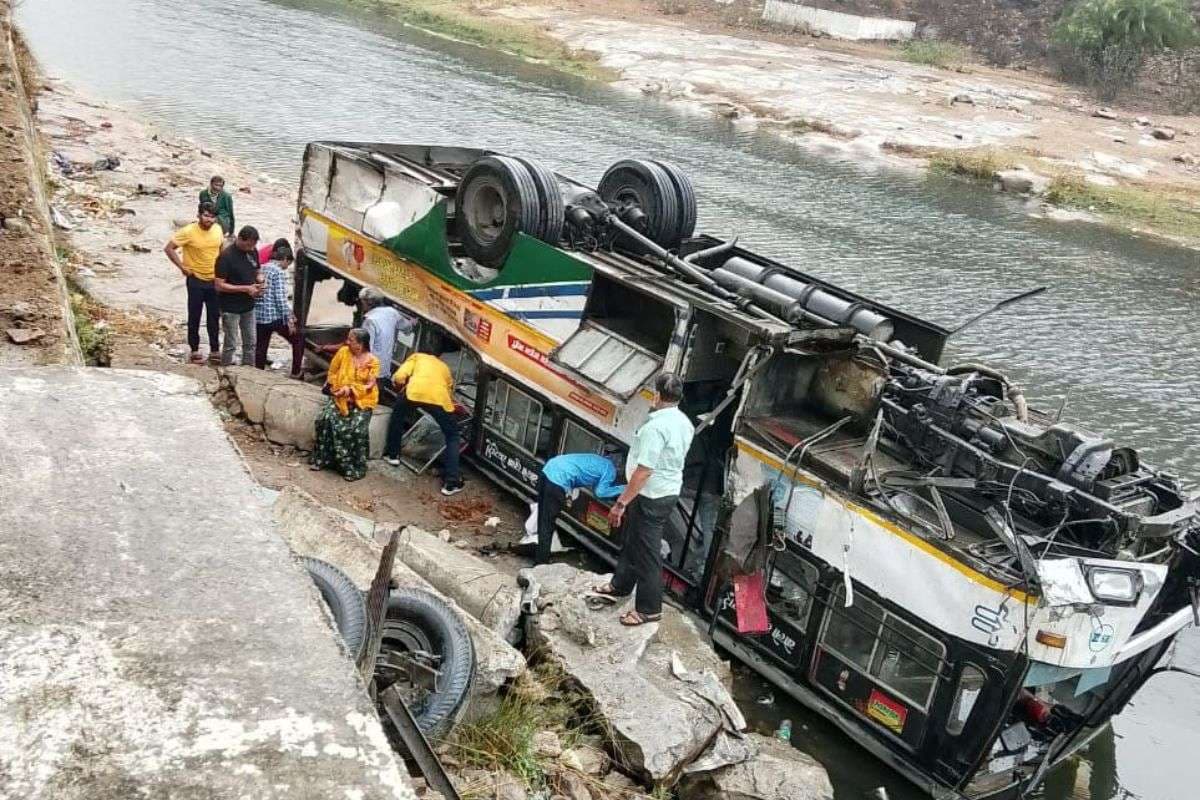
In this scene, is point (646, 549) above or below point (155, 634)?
below

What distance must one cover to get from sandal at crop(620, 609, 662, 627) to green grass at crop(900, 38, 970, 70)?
41.7 metres

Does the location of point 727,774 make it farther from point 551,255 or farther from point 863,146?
point 863,146

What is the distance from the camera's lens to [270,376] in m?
9.80

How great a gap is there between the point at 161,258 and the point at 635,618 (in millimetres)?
10060

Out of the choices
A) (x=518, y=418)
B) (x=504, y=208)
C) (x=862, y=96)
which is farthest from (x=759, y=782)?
(x=862, y=96)

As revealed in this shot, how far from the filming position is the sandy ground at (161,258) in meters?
9.12

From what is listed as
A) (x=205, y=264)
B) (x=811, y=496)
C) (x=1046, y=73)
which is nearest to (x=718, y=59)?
(x=1046, y=73)

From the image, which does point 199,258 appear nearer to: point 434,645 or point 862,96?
point 434,645

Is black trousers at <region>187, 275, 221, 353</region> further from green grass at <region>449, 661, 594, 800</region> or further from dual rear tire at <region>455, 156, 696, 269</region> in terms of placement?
green grass at <region>449, 661, 594, 800</region>

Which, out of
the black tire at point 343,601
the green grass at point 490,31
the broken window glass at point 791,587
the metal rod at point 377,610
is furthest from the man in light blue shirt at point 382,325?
the green grass at point 490,31

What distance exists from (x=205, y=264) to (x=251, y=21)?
31.3 m

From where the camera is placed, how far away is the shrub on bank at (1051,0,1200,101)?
4212 cm

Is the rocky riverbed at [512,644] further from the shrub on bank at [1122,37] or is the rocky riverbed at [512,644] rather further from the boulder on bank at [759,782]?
the shrub on bank at [1122,37]

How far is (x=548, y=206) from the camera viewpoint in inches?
357
